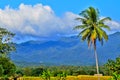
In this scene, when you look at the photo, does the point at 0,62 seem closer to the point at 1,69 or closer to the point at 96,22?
the point at 1,69

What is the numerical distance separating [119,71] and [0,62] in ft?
130

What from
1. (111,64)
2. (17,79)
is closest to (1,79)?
(17,79)

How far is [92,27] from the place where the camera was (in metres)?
78.2

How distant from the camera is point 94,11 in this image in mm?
78625

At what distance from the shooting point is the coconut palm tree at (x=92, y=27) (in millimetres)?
76688

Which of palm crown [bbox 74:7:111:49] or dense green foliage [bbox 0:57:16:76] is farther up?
palm crown [bbox 74:7:111:49]

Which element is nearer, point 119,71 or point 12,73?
point 119,71

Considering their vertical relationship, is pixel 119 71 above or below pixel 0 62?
below

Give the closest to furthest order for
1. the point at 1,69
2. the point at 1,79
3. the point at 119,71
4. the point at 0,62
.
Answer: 1. the point at 119,71
2. the point at 1,79
3. the point at 1,69
4. the point at 0,62

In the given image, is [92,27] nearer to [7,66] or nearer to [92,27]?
[92,27]

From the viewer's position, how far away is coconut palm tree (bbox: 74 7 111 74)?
252ft

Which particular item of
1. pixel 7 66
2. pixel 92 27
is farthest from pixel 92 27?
pixel 7 66

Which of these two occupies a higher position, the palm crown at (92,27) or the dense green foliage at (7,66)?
the palm crown at (92,27)

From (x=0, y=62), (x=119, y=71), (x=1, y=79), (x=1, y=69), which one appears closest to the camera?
(x=119, y=71)
